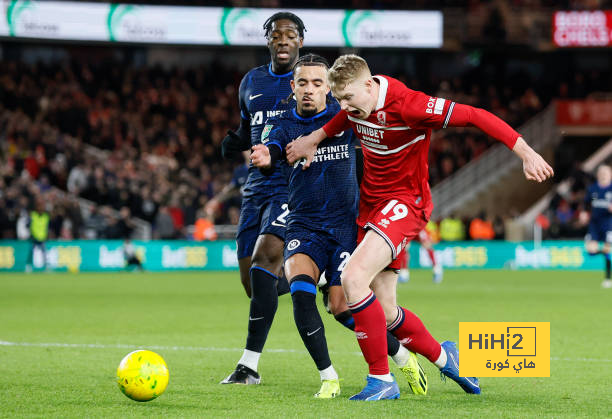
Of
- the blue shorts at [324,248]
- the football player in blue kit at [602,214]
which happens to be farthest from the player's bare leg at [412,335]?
the football player in blue kit at [602,214]

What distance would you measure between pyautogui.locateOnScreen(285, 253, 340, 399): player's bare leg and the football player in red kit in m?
0.36

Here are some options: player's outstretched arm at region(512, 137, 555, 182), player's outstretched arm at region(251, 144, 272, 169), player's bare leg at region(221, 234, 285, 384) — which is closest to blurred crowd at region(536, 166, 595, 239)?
player's bare leg at region(221, 234, 285, 384)

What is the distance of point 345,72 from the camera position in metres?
5.69

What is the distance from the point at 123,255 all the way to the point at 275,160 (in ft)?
63.3

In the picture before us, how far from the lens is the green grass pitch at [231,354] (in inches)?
219

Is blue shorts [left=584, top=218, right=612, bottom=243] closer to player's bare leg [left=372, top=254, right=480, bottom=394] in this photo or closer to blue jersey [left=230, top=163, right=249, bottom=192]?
blue jersey [left=230, top=163, right=249, bottom=192]

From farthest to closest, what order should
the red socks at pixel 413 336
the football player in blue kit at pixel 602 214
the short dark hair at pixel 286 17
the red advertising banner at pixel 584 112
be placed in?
the red advertising banner at pixel 584 112, the football player in blue kit at pixel 602 214, the short dark hair at pixel 286 17, the red socks at pixel 413 336

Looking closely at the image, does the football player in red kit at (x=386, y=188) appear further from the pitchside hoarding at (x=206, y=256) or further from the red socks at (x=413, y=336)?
the pitchside hoarding at (x=206, y=256)

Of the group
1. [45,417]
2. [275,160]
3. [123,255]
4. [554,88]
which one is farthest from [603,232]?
[554,88]

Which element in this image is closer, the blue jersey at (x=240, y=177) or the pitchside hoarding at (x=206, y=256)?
the blue jersey at (x=240, y=177)

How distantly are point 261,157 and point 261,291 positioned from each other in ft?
3.68

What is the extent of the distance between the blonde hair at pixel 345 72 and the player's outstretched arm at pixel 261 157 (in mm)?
646

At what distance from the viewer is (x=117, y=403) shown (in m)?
5.70

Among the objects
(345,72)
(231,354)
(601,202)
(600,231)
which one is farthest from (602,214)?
(345,72)
